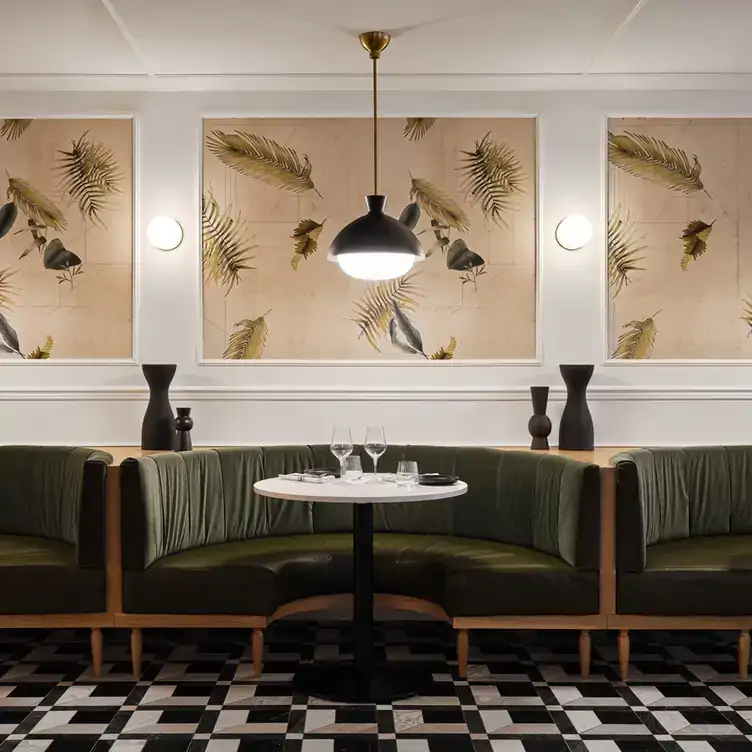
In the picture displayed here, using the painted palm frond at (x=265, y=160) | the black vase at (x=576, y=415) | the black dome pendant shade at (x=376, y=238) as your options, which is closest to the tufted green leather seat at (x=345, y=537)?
the black vase at (x=576, y=415)

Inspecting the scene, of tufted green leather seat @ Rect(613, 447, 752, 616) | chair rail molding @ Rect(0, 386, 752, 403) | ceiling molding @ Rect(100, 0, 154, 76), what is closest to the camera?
tufted green leather seat @ Rect(613, 447, 752, 616)

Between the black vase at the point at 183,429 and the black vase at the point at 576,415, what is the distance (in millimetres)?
1895

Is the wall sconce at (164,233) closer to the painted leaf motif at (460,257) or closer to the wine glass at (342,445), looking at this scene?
the painted leaf motif at (460,257)

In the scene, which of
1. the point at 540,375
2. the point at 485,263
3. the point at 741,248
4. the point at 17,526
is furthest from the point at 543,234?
the point at 17,526

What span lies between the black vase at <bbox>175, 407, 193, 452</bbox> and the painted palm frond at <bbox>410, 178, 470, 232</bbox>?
1652 mm

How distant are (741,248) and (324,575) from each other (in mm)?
2824

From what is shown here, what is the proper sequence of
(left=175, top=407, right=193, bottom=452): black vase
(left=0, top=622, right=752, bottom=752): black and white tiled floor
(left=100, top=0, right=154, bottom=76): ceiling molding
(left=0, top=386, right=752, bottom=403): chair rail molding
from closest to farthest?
(left=0, top=622, right=752, bottom=752): black and white tiled floor
(left=100, top=0, right=154, bottom=76): ceiling molding
(left=175, top=407, right=193, bottom=452): black vase
(left=0, top=386, right=752, bottom=403): chair rail molding

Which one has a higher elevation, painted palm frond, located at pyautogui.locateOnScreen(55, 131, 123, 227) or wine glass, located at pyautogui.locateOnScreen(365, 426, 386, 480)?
painted palm frond, located at pyautogui.locateOnScreen(55, 131, 123, 227)

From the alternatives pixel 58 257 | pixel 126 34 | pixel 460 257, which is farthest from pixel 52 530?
pixel 460 257

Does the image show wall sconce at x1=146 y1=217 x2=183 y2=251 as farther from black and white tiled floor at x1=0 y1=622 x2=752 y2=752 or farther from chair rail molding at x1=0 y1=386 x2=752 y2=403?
black and white tiled floor at x1=0 y1=622 x2=752 y2=752

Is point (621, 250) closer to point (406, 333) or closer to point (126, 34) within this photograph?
point (406, 333)

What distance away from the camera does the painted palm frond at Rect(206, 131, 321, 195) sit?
187 inches

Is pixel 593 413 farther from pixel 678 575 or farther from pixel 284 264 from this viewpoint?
pixel 284 264

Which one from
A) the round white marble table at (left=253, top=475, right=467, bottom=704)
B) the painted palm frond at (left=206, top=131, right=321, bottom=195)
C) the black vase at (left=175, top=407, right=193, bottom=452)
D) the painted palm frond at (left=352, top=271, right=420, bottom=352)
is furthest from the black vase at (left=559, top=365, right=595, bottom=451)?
the black vase at (left=175, top=407, right=193, bottom=452)
